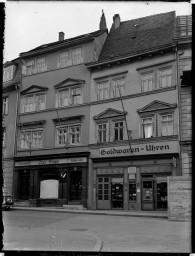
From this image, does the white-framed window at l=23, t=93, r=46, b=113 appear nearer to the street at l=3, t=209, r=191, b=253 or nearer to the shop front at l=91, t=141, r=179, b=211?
the shop front at l=91, t=141, r=179, b=211

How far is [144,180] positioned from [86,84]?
390 inches

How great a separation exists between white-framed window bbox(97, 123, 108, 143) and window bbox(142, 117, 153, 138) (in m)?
Answer: 3.41

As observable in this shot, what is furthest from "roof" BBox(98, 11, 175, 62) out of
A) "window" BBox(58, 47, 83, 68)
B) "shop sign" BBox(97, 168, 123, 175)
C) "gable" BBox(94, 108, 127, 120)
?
"shop sign" BBox(97, 168, 123, 175)

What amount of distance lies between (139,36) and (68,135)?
10667mm

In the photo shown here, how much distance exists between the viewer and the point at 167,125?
2522 cm

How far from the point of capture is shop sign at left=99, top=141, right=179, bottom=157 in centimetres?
2445

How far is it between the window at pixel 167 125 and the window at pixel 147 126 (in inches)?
39.4

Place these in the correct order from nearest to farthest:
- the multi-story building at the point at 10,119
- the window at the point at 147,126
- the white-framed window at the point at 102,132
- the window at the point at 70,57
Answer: the window at the point at 147,126
the white-framed window at the point at 102,132
the window at the point at 70,57
the multi-story building at the point at 10,119

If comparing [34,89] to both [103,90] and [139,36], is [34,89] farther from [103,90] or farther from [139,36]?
[139,36]

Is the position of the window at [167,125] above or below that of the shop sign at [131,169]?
above

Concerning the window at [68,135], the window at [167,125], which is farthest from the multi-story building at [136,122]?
the window at [68,135]

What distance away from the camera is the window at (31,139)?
1259 inches

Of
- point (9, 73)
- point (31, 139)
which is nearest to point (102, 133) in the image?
point (31, 139)

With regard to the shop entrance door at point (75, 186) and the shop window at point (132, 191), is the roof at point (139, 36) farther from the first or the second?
the shop window at point (132, 191)
